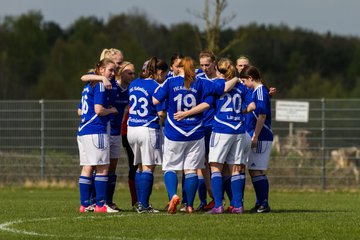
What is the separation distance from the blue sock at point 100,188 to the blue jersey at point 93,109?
1.94 feet

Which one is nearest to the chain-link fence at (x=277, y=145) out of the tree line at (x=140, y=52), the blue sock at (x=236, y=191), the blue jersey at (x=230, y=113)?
the blue sock at (x=236, y=191)

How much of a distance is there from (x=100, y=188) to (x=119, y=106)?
1.20 meters

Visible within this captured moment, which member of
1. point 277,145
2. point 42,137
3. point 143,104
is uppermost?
point 143,104

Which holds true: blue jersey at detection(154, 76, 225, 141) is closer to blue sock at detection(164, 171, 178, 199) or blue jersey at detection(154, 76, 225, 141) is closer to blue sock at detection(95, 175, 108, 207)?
blue sock at detection(164, 171, 178, 199)

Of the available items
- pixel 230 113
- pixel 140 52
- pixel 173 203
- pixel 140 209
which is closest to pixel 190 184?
pixel 173 203

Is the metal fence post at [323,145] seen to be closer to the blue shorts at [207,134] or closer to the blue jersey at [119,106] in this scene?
the blue shorts at [207,134]

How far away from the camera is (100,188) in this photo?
13.3 meters

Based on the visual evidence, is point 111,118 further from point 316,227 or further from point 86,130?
point 316,227

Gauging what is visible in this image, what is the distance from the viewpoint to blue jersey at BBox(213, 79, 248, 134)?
12758 mm

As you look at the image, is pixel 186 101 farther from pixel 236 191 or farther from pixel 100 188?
pixel 100 188

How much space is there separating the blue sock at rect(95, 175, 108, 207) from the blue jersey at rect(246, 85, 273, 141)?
1.99 m

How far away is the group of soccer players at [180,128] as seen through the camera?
1264cm

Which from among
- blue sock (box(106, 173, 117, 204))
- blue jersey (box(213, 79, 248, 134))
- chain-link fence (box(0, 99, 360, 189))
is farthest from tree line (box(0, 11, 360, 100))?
blue jersey (box(213, 79, 248, 134))

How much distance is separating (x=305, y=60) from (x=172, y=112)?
54.8m
